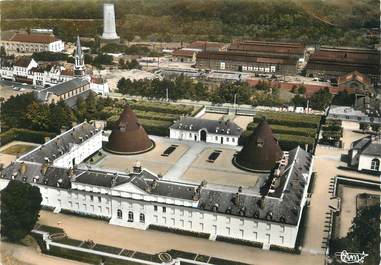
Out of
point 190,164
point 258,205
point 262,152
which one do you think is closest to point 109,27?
point 190,164

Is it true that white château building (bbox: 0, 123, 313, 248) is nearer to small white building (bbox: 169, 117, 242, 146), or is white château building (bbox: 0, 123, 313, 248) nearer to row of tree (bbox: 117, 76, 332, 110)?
small white building (bbox: 169, 117, 242, 146)

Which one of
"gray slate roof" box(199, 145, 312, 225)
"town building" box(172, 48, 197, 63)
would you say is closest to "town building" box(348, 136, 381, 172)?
"gray slate roof" box(199, 145, 312, 225)

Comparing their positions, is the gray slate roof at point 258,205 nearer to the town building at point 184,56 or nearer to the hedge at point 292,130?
the hedge at point 292,130

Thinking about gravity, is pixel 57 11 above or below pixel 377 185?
above

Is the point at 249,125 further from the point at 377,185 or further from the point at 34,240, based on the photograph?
the point at 34,240

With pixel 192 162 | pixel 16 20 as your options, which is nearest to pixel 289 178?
pixel 192 162
